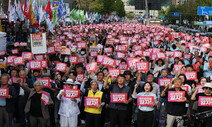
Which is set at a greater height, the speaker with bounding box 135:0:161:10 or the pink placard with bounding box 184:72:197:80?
the speaker with bounding box 135:0:161:10

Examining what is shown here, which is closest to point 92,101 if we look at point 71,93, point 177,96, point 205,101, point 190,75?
point 71,93

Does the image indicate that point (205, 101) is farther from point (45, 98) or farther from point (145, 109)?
point (45, 98)

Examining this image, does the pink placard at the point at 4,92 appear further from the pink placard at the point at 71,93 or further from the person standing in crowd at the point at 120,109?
the person standing in crowd at the point at 120,109

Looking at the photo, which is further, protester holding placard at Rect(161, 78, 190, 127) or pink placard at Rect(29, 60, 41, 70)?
pink placard at Rect(29, 60, 41, 70)

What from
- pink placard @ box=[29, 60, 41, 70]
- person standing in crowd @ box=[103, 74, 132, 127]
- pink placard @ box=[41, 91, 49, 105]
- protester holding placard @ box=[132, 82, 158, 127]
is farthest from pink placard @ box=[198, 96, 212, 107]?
pink placard @ box=[29, 60, 41, 70]

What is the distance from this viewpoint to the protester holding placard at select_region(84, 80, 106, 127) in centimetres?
764

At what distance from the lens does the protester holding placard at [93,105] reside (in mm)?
7645

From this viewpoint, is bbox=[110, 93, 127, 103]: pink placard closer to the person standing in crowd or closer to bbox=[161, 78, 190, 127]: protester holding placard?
the person standing in crowd

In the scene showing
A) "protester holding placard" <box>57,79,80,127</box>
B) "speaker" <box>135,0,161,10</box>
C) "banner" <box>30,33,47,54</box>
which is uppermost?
"speaker" <box>135,0,161,10</box>

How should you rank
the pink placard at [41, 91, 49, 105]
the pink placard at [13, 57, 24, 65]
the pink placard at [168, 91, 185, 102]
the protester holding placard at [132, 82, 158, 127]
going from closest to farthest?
1. the pink placard at [41, 91, 49, 105]
2. the protester holding placard at [132, 82, 158, 127]
3. the pink placard at [168, 91, 185, 102]
4. the pink placard at [13, 57, 24, 65]

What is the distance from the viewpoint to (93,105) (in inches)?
300

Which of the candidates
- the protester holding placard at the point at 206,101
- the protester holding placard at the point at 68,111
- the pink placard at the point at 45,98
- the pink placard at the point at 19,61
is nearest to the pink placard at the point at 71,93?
the protester holding placard at the point at 68,111

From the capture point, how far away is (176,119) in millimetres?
7633

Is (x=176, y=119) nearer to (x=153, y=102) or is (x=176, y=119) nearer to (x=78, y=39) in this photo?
(x=153, y=102)
